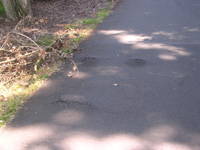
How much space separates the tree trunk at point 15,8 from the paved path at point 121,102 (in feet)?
13.1

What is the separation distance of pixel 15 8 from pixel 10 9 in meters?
0.24

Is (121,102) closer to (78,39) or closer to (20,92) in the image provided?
(20,92)

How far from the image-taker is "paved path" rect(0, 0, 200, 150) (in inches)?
147

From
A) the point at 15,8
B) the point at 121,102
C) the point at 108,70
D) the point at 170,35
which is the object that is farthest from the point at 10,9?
the point at 121,102

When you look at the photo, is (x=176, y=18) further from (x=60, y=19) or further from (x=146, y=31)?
(x=60, y=19)

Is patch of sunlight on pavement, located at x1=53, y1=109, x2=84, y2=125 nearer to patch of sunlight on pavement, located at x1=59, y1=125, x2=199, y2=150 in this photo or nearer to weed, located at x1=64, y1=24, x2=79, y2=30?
patch of sunlight on pavement, located at x1=59, y1=125, x2=199, y2=150

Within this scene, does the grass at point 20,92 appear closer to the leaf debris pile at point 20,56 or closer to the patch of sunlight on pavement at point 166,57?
the leaf debris pile at point 20,56

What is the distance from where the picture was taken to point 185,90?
16.0 feet

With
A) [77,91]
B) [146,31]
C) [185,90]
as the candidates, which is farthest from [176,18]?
[77,91]

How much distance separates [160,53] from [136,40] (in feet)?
4.15

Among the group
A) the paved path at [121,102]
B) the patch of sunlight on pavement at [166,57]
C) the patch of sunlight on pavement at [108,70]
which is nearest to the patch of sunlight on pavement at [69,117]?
the paved path at [121,102]

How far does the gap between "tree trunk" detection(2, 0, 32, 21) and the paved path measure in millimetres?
3998

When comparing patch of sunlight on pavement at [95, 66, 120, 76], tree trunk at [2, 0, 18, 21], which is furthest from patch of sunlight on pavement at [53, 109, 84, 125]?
tree trunk at [2, 0, 18, 21]

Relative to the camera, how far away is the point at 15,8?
10.2 metres
